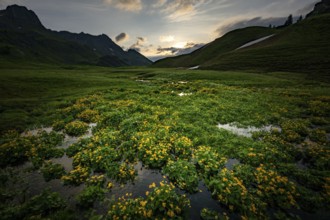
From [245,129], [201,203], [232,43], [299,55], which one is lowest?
[201,203]

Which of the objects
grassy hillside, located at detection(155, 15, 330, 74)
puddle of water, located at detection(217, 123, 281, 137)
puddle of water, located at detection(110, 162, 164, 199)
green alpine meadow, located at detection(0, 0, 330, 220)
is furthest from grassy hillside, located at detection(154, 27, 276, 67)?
puddle of water, located at detection(110, 162, 164, 199)

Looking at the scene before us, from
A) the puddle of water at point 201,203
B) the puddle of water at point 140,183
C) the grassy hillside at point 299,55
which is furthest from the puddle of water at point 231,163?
the grassy hillside at point 299,55

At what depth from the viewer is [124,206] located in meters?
6.82

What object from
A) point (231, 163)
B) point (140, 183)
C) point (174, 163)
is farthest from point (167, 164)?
point (231, 163)

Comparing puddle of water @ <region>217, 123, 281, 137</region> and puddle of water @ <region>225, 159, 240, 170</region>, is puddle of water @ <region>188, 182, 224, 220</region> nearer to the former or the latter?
puddle of water @ <region>225, 159, 240, 170</region>

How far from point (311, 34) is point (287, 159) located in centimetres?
11333

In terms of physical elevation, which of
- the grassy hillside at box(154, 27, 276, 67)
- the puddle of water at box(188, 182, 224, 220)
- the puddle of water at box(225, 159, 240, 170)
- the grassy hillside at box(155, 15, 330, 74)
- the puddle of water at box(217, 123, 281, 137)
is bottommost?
the puddle of water at box(188, 182, 224, 220)

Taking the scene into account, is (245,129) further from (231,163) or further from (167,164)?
(167,164)

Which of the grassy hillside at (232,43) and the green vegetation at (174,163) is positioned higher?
the grassy hillside at (232,43)

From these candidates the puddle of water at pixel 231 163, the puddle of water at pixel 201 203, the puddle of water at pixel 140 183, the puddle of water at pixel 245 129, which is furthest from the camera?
the puddle of water at pixel 245 129

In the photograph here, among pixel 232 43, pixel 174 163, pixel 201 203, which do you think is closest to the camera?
pixel 201 203

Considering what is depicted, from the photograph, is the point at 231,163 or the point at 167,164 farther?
the point at 231,163

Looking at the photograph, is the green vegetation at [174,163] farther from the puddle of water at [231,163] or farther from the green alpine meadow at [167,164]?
the puddle of water at [231,163]

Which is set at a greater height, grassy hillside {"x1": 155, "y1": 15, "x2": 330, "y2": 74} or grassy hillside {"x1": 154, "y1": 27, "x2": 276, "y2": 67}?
grassy hillside {"x1": 154, "y1": 27, "x2": 276, "y2": 67}
